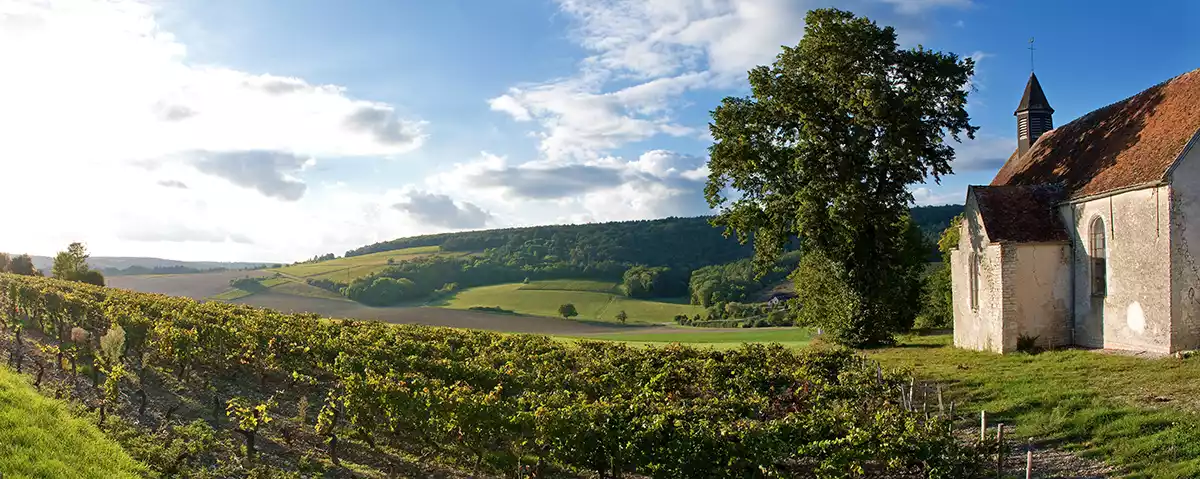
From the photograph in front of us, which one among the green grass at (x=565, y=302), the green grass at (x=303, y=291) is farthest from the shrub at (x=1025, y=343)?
the green grass at (x=303, y=291)

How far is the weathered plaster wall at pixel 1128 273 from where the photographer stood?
23.8 m

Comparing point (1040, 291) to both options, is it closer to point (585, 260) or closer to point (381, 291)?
point (381, 291)

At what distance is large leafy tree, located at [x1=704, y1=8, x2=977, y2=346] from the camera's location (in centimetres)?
3028

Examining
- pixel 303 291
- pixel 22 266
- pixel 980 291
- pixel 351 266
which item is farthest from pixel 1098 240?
pixel 351 266

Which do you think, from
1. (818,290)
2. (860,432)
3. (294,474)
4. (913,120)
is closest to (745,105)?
(913,120)

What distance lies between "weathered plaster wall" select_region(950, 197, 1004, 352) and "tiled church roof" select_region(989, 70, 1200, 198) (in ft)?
11.2

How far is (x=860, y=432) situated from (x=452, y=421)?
7334 millimetres

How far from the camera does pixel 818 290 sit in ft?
122

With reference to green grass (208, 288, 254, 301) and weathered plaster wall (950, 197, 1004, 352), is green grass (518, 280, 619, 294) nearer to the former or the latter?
green grass (208, 288, 254, 301)

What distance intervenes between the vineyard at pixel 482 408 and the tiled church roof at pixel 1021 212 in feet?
31.6

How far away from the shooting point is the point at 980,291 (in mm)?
29672

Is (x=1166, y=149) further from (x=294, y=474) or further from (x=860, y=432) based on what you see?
(x=294, y=474)

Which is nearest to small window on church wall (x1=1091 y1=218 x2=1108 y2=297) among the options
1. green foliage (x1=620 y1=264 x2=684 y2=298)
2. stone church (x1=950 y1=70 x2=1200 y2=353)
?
stone church (x1=950 y1=70 x2=1200 y2=353)

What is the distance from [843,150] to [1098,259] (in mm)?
10001
